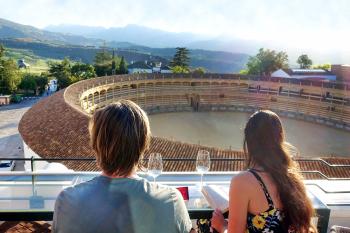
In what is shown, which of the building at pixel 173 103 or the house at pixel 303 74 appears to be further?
the house at pixel 303 74

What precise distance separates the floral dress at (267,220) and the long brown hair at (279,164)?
0.12 ft

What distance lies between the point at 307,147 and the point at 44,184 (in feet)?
76.6

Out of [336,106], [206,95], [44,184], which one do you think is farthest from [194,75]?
[44,184]

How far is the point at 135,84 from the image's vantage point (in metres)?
35.8

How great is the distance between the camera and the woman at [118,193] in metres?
1.54

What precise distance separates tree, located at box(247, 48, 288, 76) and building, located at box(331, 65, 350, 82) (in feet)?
23.1

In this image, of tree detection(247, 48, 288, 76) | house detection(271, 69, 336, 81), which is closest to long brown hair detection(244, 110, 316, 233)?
house detection(271, 69, 336, 81)

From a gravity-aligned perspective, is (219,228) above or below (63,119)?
above

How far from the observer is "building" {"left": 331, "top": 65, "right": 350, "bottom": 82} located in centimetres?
4156

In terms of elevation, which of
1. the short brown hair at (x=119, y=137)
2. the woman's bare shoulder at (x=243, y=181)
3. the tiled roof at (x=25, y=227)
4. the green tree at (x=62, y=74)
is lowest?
the green tree at (x=62, y=74)

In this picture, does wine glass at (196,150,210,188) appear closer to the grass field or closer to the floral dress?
the floral dress

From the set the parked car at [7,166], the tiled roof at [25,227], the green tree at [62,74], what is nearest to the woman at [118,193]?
the tiled roof at [25,227]

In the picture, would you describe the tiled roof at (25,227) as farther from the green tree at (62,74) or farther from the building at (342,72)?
the building at (342,72)

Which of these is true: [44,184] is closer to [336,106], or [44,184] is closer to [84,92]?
[84,92]
